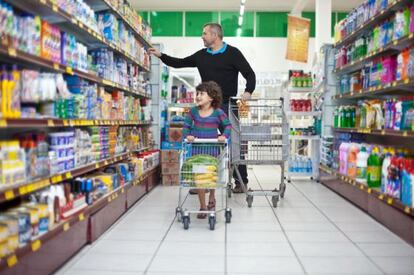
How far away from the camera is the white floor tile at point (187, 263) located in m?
3.06

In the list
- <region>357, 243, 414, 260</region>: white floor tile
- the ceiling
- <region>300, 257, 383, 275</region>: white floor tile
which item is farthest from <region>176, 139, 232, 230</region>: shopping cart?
the ceiling

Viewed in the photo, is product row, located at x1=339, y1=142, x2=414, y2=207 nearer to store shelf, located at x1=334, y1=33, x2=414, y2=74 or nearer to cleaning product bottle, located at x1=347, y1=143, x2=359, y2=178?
cleaning product bottle, located at x1=347, y1=143, x2=359, y2=178

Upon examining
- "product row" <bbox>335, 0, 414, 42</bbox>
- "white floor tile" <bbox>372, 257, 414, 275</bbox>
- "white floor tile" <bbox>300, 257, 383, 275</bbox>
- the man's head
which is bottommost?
"white floor tile" <bbox>300, 257, 383, 275</bbox>

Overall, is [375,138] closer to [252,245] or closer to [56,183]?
[252,245]

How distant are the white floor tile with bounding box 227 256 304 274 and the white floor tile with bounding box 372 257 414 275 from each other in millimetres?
566

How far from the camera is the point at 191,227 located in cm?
431

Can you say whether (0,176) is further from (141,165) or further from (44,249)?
(141,165)

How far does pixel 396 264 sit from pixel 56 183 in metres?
2.52

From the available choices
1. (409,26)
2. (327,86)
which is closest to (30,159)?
(409,26)

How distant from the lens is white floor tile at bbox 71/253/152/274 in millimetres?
3074

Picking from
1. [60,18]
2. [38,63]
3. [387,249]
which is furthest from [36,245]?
[387,249]

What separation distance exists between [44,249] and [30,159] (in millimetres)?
545

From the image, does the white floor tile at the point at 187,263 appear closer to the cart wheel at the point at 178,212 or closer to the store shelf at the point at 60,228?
the store shelf at the point at 60,228

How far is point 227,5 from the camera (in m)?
15.0
